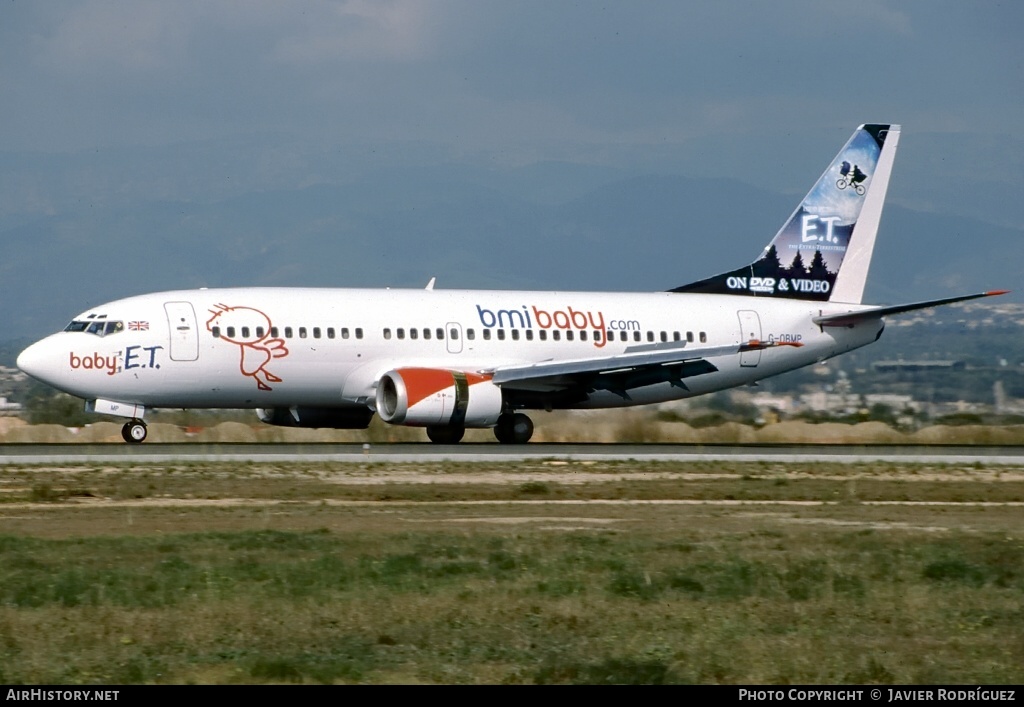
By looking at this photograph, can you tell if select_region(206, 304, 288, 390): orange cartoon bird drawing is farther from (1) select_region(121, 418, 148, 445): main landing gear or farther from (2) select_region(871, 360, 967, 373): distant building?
(2) select_region(871, 360, 967, 373): distant building

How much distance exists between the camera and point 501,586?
52.9 feet

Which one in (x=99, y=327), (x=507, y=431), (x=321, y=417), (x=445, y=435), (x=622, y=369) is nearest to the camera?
(x=99, y=327)

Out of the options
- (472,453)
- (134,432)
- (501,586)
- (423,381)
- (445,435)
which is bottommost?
(501,586)

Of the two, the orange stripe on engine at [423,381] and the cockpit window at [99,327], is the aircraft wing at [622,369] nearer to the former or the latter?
the orange stripe on engine at [423,381]

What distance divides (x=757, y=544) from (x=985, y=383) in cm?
5343

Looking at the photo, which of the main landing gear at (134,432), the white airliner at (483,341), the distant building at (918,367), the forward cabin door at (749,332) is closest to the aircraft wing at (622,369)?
the white airliner at (483,341)

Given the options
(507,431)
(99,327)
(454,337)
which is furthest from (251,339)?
(507,431)

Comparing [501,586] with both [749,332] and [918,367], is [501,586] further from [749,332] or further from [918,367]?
[918,367]

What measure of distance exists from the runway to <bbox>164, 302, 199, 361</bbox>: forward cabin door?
2.10 m

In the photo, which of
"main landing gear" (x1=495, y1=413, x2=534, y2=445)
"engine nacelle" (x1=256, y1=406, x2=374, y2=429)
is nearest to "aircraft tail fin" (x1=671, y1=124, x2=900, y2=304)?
"main landing gear" (x1=495, y1=413, x2=534, y2=445)

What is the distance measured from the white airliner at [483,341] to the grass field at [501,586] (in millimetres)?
10219

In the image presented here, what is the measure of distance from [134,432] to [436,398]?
22.6 ft

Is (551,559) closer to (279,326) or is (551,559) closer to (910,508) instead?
(910,508)

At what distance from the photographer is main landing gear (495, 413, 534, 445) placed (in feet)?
134
